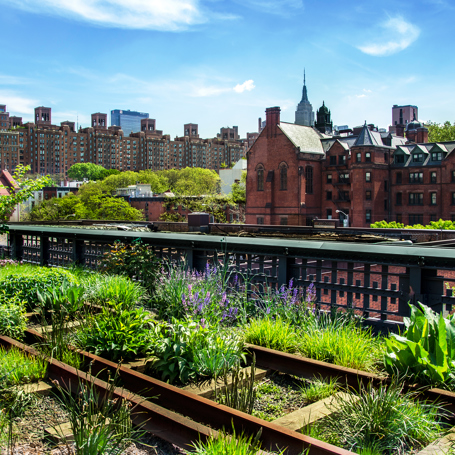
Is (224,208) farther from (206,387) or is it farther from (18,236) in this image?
(206,387)

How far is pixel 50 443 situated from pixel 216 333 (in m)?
2.09

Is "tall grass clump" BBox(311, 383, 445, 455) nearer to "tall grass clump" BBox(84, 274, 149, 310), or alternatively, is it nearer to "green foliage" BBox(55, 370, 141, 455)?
"green foliage" BBox(55, 370, 141, 455)

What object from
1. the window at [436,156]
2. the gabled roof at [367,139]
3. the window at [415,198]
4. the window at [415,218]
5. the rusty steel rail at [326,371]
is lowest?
the window at [415,218]

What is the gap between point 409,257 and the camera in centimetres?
568

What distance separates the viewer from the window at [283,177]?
6712cm

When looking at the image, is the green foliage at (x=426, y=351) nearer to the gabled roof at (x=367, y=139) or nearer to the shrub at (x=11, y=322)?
the shrub at (x=11, y=322)

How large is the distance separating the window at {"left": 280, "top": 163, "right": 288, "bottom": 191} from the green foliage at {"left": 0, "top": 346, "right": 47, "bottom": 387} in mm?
63385

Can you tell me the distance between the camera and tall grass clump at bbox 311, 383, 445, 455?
3.34 metres

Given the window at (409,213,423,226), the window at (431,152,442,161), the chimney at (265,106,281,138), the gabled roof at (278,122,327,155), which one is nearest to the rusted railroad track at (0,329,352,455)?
the gabled roof at (278,122,327,155)

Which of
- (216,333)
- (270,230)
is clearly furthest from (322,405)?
(270,230)

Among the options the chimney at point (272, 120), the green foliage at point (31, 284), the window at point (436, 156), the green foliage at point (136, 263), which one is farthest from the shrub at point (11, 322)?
the window at point (436, 156)

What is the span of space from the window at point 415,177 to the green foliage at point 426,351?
215 feet

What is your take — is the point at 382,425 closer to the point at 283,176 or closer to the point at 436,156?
the point at 283,176

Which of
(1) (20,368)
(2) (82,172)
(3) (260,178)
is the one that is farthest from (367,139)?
(2) (82,172)
